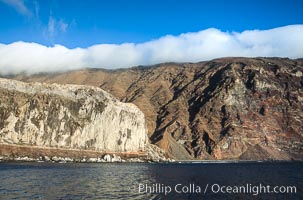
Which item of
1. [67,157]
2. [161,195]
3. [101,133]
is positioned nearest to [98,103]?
[101,133]

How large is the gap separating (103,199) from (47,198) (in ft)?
20.8

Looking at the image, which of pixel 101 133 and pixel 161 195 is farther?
pixel 101 133

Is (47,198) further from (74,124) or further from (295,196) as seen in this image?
(74,124)

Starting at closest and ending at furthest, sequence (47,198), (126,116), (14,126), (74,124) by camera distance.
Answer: (47,198) < (14,126) < (74,124) < (126,116)

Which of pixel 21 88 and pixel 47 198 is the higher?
pixel 21 88

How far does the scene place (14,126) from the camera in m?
156

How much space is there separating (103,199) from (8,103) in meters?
119

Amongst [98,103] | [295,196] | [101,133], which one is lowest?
[295,196]

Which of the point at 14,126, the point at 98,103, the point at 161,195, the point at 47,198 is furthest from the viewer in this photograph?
the point at 98,103

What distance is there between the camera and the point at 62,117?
558 feet

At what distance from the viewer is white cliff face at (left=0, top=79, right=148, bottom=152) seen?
158m

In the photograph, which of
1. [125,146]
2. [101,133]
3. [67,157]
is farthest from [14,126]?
[125,146]

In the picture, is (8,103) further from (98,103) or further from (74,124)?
(98,103)

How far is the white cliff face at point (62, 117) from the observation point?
158 m
